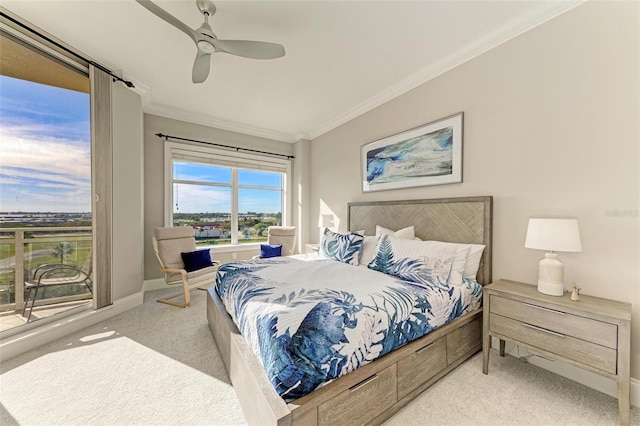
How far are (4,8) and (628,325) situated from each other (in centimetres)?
498

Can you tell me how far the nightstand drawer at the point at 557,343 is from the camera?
1430 millimetres

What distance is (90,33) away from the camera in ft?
7.61

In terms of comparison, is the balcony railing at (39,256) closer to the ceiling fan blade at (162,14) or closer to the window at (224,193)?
the window at (224,193)

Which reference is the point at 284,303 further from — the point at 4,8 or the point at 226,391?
the point at 4,8

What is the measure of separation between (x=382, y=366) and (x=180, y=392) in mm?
1417

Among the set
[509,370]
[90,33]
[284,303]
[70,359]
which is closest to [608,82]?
[509,370]

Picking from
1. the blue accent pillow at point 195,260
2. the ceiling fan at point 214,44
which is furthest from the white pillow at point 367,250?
the blue accent pillow at point 195,260

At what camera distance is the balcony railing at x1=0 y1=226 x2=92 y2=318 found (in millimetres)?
2184

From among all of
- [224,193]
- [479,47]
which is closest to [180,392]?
[224,193]

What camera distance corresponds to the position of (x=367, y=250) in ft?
9.53

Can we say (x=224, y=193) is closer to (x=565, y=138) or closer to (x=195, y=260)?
(x=195, y=260)

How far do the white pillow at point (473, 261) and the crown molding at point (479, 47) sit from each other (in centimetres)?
188

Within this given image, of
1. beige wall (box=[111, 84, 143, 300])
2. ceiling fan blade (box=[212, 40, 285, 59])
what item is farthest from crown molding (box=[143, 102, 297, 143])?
ceiling fan blade (box=[212, 40, 285, 59])

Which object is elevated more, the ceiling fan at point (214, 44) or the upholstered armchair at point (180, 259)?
the ceiling fan at point (214, 44)
